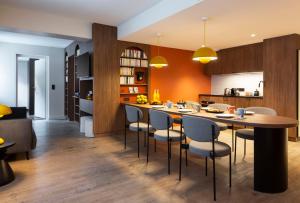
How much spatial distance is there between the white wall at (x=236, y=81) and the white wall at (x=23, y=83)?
7.63 meters

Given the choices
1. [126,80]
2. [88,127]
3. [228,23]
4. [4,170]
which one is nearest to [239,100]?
[228,23]

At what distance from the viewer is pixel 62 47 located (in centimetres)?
780

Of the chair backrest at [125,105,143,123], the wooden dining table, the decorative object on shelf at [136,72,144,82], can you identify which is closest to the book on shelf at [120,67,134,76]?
the decorative object on shelf at [136,72,144,82]

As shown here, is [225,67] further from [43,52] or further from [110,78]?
[43,52]

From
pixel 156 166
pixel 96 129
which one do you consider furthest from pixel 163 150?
pixel 96 129

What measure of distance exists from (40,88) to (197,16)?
6.55 metres

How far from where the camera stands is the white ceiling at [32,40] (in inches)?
242

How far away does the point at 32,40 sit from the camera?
6.79 metres

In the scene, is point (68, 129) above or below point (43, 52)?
below

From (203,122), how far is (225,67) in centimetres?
513

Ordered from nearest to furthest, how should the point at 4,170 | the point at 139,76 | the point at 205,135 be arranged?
the point at 205,135 < the point at 4,170 < the point at 139,76

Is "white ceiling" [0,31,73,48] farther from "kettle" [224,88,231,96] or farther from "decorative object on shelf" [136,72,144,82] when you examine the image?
"kettle" [224,88,231,96]

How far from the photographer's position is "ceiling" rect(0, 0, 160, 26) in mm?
4016

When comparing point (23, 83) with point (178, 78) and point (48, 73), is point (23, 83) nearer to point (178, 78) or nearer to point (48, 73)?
point (48, 73)
